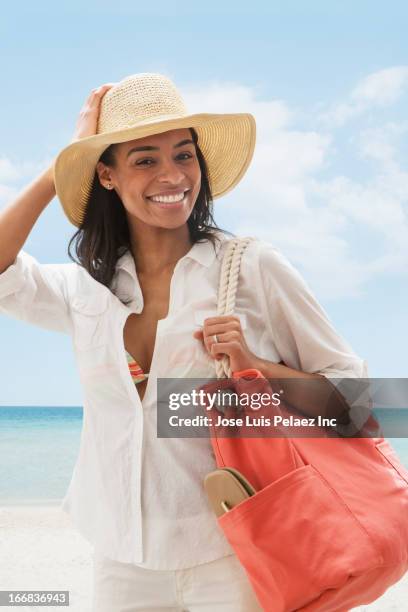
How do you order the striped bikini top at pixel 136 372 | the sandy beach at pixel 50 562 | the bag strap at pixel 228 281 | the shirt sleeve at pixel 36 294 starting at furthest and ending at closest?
1. the sandy beach at pixel 50 562
2. the shirt sleeve at pixel 36 294
3. the striped bikini top at pixel 136 372
4. the bag strap at pixel 228 281

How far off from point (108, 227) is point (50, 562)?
422cm

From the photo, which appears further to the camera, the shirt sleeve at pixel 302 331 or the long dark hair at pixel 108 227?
the long dark hair at pixel 108 227

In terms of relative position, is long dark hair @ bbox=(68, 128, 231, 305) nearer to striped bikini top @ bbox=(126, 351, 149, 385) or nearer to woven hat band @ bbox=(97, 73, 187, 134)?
woven hat band @ bbox=(97, 73, 187, 134)

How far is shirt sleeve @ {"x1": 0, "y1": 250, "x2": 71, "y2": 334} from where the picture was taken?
1.78 meters

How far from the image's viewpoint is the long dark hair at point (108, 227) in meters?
Answer: 1.84

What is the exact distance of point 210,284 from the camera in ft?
5.54

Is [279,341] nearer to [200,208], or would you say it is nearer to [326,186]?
[200,208]

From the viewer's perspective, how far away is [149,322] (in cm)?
172

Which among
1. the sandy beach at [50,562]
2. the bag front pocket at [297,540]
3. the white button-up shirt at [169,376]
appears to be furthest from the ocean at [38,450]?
the bag front pocket at [297,540]

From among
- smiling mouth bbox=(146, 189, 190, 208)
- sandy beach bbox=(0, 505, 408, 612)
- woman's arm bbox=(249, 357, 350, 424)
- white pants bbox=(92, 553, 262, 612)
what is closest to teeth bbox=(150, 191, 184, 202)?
smiling mouth bbox=(146, 189, 190, 208)

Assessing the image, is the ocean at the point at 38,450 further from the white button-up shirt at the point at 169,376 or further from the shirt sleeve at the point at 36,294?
the white button-up shirt at the point at 169,376

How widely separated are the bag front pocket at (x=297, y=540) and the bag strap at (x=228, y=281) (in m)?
0.25

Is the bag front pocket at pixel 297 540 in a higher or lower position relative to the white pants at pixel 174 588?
higher

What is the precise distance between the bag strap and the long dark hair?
140 millimetres
